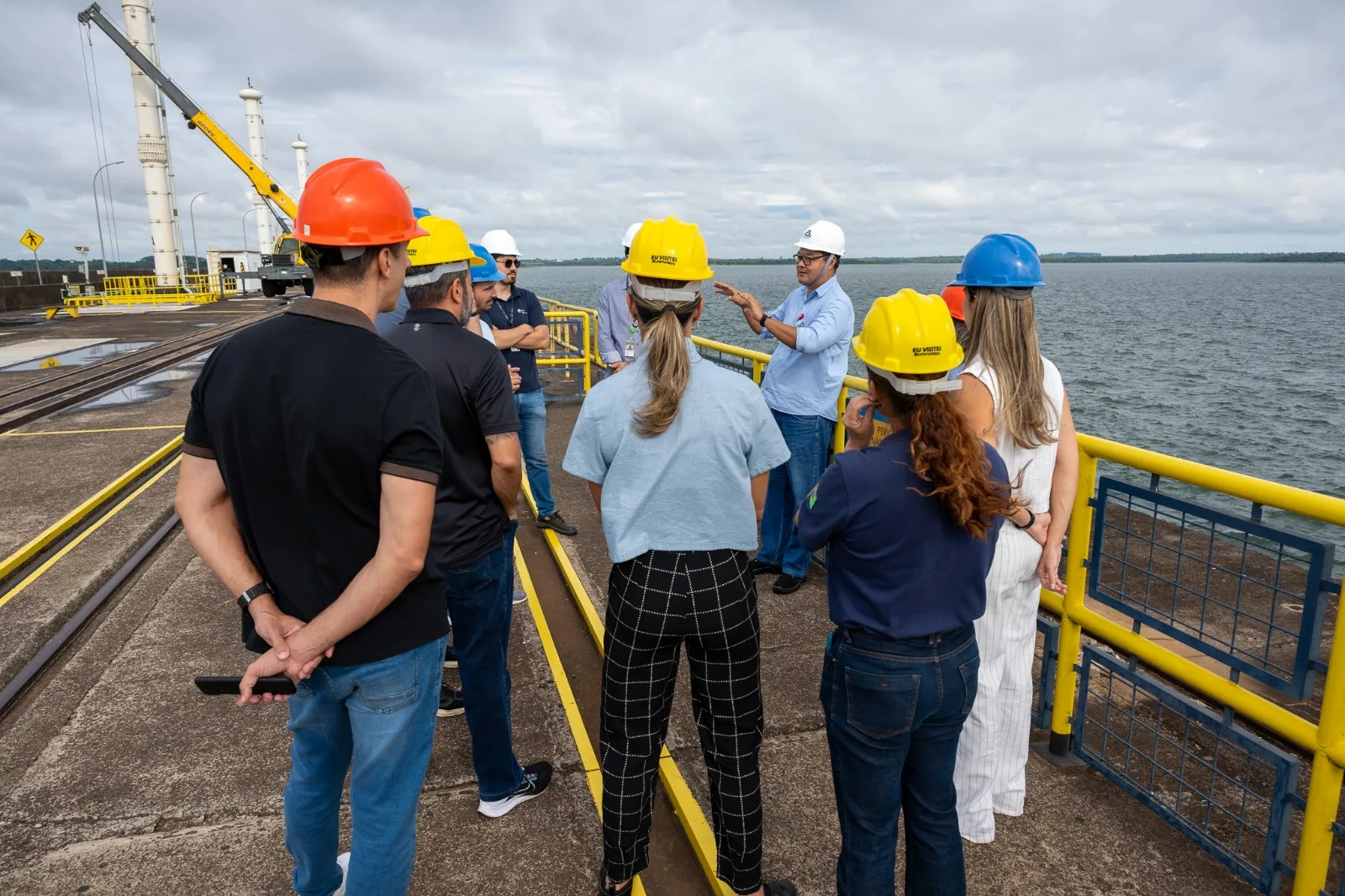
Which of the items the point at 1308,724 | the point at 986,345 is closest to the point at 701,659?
the point at 986,345

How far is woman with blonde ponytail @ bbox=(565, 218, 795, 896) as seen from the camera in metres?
2.27

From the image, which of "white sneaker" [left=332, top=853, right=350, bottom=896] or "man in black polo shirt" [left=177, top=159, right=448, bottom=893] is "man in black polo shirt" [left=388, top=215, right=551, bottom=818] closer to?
"white sneaker" [left=332, top=853, right=350, bottom=896]

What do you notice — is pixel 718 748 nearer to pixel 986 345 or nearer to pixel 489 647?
pixel 489 647

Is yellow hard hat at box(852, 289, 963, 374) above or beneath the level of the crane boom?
beneath

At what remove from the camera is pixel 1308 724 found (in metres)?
2.44

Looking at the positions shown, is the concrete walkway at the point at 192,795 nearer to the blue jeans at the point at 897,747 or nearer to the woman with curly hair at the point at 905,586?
the blue jeans at the point at 897,747

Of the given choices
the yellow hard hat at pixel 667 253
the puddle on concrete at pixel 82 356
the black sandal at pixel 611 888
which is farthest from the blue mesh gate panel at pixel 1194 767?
the puddle on concrete at pixel 82 356

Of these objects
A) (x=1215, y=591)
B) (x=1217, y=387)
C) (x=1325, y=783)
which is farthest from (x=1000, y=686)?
(x=1217, y=387)

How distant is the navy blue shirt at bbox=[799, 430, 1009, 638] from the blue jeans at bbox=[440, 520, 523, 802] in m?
1.36

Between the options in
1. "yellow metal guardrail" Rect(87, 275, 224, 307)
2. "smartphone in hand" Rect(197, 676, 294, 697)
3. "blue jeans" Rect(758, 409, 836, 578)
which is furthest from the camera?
"yellow metal guardrail" Rect(87, 275, 224, 307)

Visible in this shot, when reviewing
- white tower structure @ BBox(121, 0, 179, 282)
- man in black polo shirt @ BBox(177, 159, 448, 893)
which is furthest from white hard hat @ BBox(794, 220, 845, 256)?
white tower structure @ BBox(121, 0, 179, 282)

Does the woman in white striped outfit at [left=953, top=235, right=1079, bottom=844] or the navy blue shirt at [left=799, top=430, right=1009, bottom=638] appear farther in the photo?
the woman in white striped outfit at [left=953, top=235, right=1079, bottom=844]

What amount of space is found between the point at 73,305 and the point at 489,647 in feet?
132

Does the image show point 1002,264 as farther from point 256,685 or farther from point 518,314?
point 518,314
